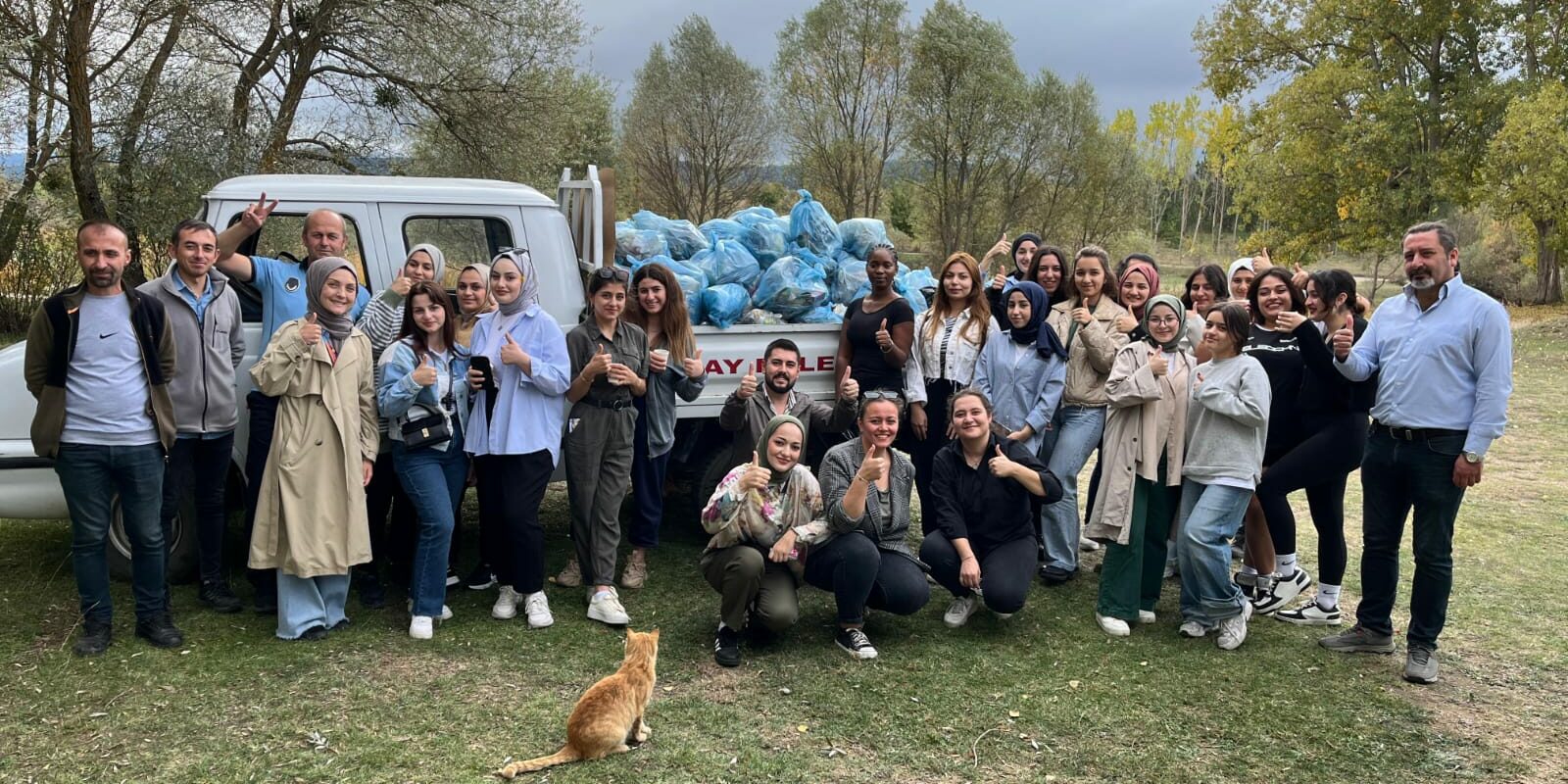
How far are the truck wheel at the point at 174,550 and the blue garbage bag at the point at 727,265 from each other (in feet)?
9.42

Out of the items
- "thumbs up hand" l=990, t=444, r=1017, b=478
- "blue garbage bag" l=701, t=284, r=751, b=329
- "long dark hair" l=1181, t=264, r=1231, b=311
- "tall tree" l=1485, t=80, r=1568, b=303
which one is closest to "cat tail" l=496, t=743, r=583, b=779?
"thumbs up hand" l=990, t=444, r=1017, b=478

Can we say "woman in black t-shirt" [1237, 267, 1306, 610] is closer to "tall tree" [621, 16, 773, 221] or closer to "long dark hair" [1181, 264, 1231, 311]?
"long dark hair" [1181, 264, 1231, 311]

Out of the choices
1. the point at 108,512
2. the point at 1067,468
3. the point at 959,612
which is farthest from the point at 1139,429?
the point at 108,512

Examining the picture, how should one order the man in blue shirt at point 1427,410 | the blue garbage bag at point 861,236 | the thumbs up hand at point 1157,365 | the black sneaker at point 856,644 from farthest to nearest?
the blue garbage bag at point 861,236
the thumbs up hand at point 1157,365
the black sneaker at point 856,644
the man in blue shirt at point 1427,410

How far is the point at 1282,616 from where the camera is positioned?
17.0 feet

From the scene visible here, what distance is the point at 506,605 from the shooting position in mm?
4938

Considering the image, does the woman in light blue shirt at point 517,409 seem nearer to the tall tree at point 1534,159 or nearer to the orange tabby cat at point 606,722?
the orange tabby cat at point 606,722

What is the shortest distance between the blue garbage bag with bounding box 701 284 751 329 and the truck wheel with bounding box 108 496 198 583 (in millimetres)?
2716

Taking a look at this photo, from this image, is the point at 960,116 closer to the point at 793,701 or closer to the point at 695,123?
the point at 695,123

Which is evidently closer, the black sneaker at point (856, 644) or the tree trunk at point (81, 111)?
the black sneaker at point (856, 644)

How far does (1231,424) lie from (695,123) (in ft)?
99.4

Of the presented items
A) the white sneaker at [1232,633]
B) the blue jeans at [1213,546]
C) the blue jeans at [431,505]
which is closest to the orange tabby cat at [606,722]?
the blue jeans at [431,505]

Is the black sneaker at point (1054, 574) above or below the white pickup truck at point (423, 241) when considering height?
below

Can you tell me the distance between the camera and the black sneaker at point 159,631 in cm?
438
